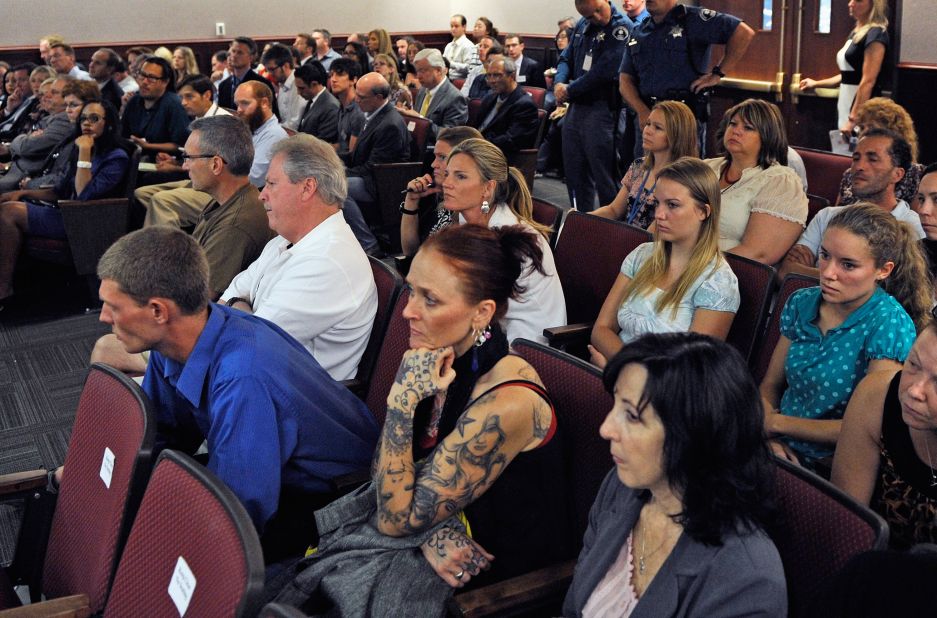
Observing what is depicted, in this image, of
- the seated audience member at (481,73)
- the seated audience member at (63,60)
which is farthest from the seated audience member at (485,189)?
the seated audience member at (63,60)

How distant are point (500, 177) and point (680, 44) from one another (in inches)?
84.7

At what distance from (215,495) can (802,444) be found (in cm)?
147

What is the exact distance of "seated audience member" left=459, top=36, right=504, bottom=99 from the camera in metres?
8.79

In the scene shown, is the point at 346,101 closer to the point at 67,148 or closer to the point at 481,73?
the point at 67,148

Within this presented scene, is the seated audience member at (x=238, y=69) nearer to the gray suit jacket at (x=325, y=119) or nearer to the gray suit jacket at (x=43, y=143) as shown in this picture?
the gray suit jacket at (x=325, y=119)

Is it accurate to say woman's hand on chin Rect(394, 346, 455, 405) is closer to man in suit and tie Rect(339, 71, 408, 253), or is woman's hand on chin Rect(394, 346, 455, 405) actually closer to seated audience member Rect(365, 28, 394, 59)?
man in suit and tie Rect(339, 71, 408, 253)

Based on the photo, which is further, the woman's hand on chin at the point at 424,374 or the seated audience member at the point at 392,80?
the seated audience member at the point at 392,80

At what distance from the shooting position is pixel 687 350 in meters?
1.36

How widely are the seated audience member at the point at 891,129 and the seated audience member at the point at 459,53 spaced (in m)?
7.13

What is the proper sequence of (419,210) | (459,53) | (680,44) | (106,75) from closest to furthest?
(419,210) → (680,44) → (106,75) → (459,53)

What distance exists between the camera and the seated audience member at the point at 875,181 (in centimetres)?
333

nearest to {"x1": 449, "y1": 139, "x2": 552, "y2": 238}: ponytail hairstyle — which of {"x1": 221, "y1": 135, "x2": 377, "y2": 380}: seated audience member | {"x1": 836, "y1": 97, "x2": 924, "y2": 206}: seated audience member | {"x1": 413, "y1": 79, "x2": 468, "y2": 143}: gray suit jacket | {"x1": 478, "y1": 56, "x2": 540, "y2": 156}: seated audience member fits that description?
{"x1": 221, "y1": 135, "x2": 377, "y2": 380}: seated audience member

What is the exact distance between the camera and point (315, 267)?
103 inches

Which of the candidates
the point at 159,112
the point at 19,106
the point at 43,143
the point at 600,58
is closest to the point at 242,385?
the point at 600,58
